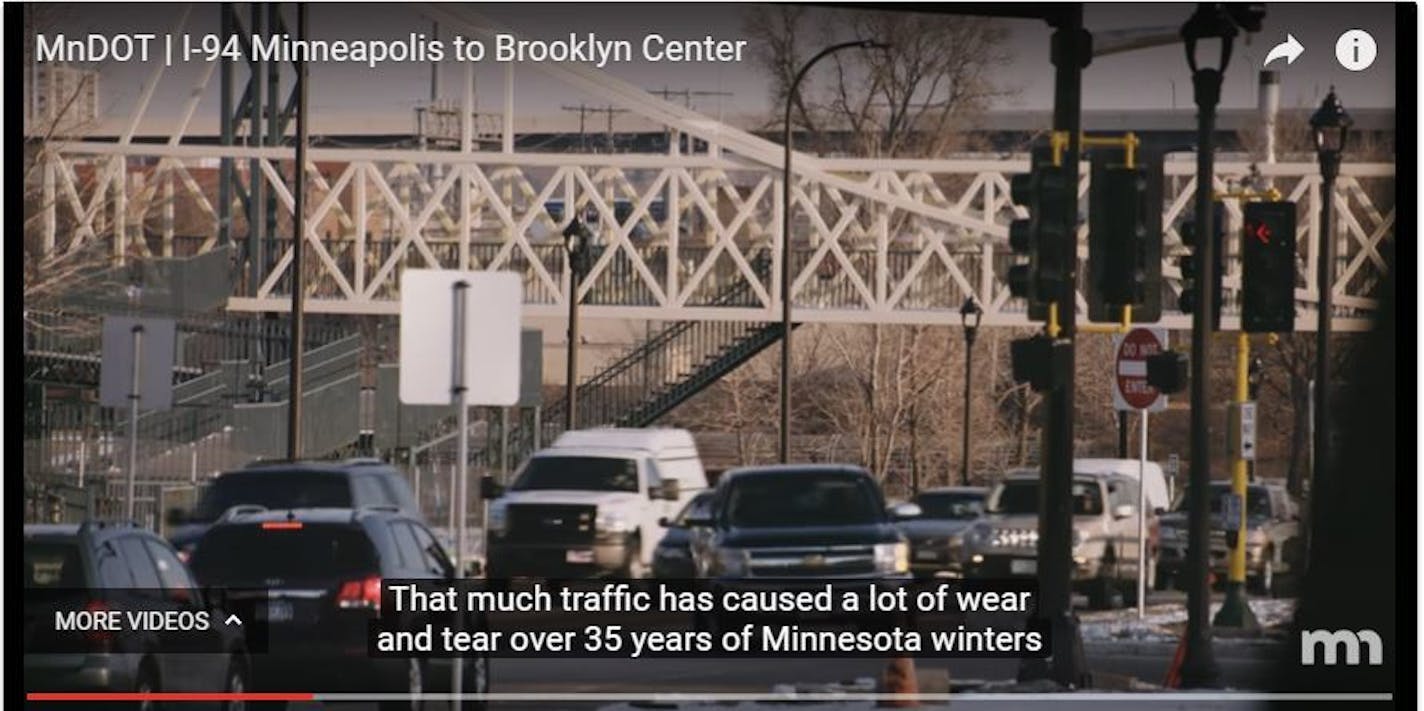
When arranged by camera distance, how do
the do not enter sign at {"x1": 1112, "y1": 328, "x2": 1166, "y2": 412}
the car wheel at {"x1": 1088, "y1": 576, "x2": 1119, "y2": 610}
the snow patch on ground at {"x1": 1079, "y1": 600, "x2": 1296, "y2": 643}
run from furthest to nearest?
the car wheel at {"x1": 1088, "y1": 576, "x2": 1119, "y2": 610}, the snow patch on ground at {"x1": 1079, "y1": 600, "x2": 1296, "y2": 643}, the do not enter sign at {"x1": 1112, "y1": 328, "x2": 1166, "y2": 412}

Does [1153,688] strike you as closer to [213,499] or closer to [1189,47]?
[1189,47]

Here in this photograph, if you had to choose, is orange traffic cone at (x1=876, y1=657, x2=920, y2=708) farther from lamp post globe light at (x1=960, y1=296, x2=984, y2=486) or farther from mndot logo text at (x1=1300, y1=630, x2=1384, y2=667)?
mndot logo text at (x1=1300, y1=630, x2=1384, y2=667)

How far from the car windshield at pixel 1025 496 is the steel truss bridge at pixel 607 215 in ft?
2.15

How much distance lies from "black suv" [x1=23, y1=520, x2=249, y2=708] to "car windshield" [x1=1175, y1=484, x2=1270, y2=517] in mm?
3879

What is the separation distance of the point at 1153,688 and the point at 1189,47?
2.58m

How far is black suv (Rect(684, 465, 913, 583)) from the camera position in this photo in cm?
1321

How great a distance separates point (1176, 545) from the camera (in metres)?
14.4

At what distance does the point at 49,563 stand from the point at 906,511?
318 cm

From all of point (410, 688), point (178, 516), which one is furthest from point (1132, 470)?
point (178, 516)

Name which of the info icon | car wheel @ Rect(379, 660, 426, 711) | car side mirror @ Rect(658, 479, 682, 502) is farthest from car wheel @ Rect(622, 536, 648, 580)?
the info icon

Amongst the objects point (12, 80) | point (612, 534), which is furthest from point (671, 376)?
point (12, 80)

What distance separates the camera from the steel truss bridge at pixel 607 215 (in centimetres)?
1297

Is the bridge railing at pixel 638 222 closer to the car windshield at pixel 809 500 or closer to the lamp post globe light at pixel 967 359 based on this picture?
the lamp post globe light at pixel 967 359

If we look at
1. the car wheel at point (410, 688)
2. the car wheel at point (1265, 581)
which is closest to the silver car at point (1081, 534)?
the car wheel at point (1265, 581)
